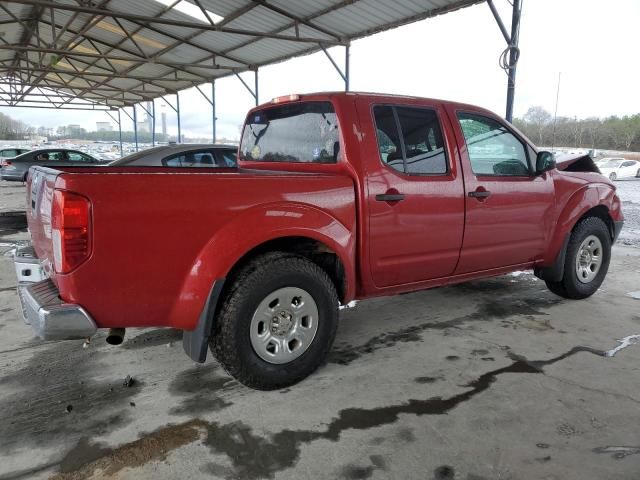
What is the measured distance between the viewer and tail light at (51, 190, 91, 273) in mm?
2227

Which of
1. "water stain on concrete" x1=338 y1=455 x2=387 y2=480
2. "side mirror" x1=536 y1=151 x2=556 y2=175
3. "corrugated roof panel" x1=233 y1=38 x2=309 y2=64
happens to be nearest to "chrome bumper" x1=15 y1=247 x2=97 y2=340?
"water stain on concrete" x1=338 y1=455 x2=387 y2=480

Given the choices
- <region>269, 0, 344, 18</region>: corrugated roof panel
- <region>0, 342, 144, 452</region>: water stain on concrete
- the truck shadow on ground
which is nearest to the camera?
the truck shadow on ground

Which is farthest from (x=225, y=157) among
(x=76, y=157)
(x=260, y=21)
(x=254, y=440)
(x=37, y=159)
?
(x=37, y=159)

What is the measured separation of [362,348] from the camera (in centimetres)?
366

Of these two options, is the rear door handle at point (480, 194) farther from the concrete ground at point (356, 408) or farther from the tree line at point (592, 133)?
the tree line at point (592, 133)

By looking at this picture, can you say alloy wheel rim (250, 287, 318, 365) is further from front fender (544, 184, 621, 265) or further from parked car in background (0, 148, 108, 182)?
parked car in background (0, 148, 108, 182)

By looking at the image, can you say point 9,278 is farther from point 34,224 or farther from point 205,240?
point 205,240

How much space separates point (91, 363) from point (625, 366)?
148 inches

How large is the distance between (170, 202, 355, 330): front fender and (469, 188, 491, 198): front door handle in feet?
4.40

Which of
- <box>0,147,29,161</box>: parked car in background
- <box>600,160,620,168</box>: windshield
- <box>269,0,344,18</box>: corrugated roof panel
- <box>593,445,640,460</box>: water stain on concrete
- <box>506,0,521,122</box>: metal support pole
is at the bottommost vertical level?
<box>593,445,640,460</box>: water stain on concrete

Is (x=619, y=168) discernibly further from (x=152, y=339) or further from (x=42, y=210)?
(x=42, y=210)

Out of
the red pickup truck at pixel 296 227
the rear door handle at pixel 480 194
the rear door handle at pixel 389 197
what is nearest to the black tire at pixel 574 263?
the red pickup truck at pixel 296 227

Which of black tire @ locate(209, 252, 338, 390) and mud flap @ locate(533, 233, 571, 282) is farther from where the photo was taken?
mud flap @ locate(533, 233, 571, 282)

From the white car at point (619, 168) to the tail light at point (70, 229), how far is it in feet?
88.6
